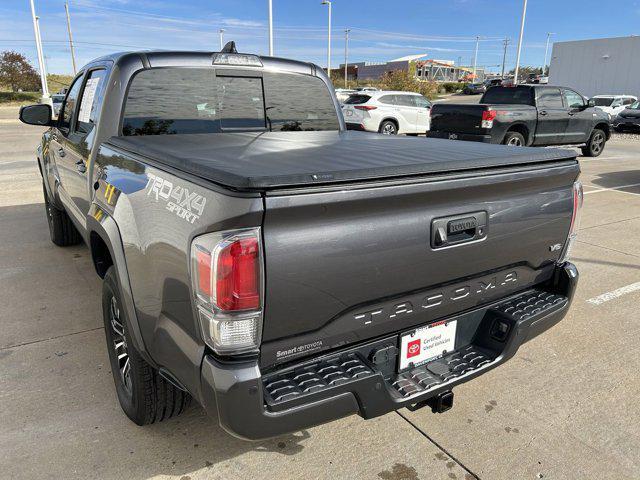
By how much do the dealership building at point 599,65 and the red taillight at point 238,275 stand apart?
143 feet

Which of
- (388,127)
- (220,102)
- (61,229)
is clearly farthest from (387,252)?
(388,127)

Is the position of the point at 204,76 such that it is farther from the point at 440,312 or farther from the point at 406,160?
the point at 440,312

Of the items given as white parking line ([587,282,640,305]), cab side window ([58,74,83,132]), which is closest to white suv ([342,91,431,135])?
white parking line ([587,282,640,305])

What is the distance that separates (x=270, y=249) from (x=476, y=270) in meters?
Result: 1.06

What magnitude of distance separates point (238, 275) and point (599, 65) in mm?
45791

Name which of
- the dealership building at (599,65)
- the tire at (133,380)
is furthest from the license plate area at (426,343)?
the dealership building at (599,65)

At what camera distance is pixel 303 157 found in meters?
2.29

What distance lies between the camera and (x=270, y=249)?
171 cm

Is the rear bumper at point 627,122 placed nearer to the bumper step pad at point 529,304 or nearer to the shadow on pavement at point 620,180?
the shadow on pavement at point 620,180

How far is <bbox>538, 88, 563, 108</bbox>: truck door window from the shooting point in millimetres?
12370

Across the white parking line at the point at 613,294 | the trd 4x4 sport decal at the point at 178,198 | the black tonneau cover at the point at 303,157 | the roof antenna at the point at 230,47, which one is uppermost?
the roof antenna at the point at 230,47

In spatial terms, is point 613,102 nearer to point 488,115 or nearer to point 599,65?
point 599,65

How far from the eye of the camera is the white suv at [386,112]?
627 inches

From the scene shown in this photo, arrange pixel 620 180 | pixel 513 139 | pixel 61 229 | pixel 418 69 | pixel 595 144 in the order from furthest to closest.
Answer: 1. pixel 418 69
2. pixel 595 144
3. pixel 513 139
4. pixel 620 180
5. pixel 61 229
